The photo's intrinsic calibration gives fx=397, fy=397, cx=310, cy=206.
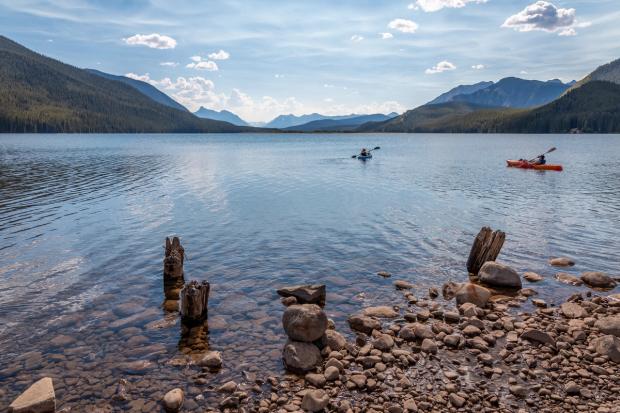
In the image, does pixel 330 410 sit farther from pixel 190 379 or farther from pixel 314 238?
pixel 314 238

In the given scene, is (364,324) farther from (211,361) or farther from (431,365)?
(211,361)

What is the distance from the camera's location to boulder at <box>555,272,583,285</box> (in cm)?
1977

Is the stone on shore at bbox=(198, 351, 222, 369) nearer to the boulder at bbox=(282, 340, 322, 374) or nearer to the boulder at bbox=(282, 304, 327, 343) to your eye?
the boulder at bbox=(282, 340, 322, 374)

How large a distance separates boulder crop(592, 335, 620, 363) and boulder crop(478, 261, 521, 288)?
6.22m

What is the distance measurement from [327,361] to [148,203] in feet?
110

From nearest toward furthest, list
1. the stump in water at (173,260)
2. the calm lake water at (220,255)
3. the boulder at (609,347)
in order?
the boulder at (609,347) → the calm lake water at (220,255) → the stump in water at (173,260)

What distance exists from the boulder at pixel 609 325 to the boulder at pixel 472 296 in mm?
3860

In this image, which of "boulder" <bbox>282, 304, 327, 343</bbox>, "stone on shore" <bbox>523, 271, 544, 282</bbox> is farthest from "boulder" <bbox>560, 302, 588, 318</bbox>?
"boulder" <bbox>282, 304, 327, 343</bbox>

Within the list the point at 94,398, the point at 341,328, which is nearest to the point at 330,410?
the point at 341,328

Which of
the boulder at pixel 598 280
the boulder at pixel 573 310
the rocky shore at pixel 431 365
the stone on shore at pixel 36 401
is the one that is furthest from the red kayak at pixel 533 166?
the stone on shore at pixel 36 401

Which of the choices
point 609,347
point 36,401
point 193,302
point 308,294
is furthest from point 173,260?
point 609,347

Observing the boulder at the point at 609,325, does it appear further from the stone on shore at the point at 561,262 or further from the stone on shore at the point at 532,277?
the stone on shore at the point at 561,262

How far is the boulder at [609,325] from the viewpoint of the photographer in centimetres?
1356

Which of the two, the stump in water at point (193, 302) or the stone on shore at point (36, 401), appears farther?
the stump in water at point (193, 302)
